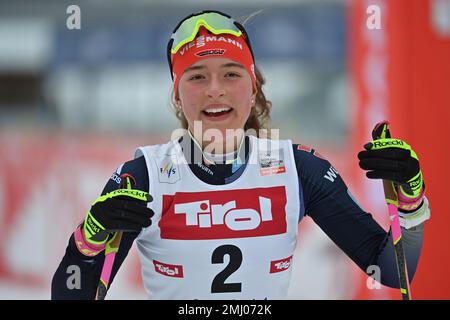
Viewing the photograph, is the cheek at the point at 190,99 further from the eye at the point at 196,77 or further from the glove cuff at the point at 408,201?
the glove cuff at the point at 408,201

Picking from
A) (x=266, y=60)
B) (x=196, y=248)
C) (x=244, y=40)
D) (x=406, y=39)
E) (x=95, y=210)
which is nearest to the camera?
(x=95, y=210)

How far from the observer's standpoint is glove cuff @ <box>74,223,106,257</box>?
1.98 metres

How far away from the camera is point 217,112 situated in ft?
6.87

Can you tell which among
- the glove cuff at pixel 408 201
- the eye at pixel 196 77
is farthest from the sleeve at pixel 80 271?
the glove cuff at pixel 408 201

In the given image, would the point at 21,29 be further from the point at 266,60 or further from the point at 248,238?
the point at 248,238

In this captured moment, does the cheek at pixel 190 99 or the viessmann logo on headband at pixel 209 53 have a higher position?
the viessmann logo on headband at pixel 209 53

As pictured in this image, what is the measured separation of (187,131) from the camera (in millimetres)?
2332

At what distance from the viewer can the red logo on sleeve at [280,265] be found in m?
2.14

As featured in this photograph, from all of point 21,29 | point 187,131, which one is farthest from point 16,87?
point 187,131

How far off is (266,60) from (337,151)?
2.00m

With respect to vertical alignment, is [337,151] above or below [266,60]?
below

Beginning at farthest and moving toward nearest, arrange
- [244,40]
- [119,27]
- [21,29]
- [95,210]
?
[21,29] < [119,27] < [244,40] < [95,210]

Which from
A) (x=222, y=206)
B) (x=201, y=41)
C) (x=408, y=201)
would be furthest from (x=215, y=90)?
(x=408, y=201)

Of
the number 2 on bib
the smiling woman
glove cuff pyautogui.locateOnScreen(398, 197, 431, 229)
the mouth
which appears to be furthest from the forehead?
glove cuff pyautogui.locateOnScreen(398, 197, 431, 229)
